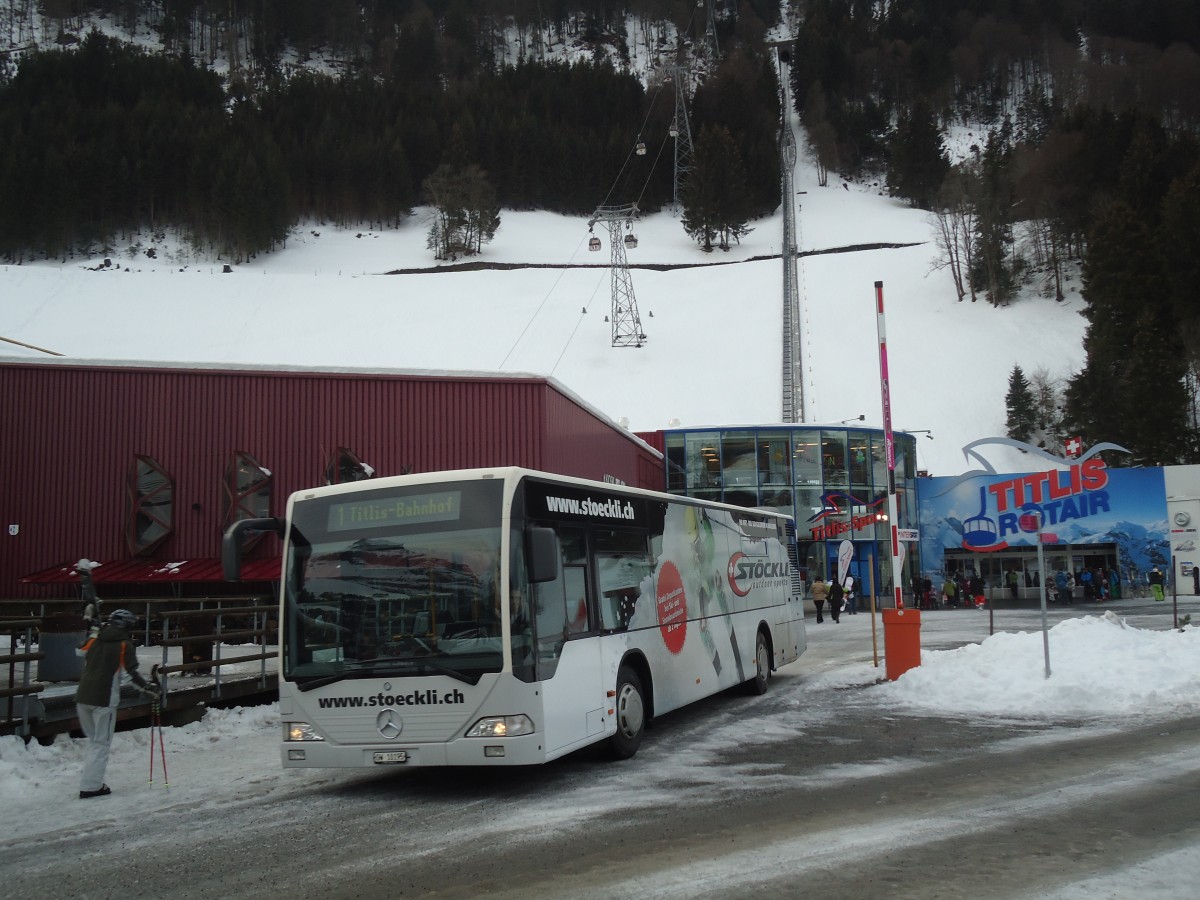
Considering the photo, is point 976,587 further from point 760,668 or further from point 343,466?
point 760,668

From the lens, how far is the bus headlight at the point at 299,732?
326 inches

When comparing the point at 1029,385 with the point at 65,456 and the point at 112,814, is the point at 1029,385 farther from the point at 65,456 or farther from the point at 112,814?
the point at 112,814

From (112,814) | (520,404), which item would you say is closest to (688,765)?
(112,814)

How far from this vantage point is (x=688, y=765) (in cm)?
909

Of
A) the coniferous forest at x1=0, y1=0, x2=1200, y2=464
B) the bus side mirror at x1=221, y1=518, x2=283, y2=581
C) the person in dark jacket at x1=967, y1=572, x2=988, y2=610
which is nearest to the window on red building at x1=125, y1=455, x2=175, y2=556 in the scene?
the bus side mirror at x1=221, y1=518, x2=283, y2=581

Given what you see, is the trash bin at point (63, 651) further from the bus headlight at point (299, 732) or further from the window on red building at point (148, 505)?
the window on red building at point (148, 505)

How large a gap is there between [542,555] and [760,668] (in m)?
7.35

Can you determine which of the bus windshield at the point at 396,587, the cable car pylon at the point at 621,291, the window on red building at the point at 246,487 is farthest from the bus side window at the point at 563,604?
the cable car pylon at the point at 621,291

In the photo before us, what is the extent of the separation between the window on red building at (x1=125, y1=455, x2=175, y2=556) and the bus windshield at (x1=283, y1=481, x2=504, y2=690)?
17985mm

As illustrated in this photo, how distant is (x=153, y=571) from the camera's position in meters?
24.0

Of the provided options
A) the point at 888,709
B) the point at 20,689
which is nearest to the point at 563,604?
the point at 20,689

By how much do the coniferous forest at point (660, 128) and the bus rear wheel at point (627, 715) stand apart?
138 feet

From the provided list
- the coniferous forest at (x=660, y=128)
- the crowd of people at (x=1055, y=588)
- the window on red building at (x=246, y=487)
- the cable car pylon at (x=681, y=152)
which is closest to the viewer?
the window on red building at (x=246, y=487)

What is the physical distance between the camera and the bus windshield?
7.98 metres
